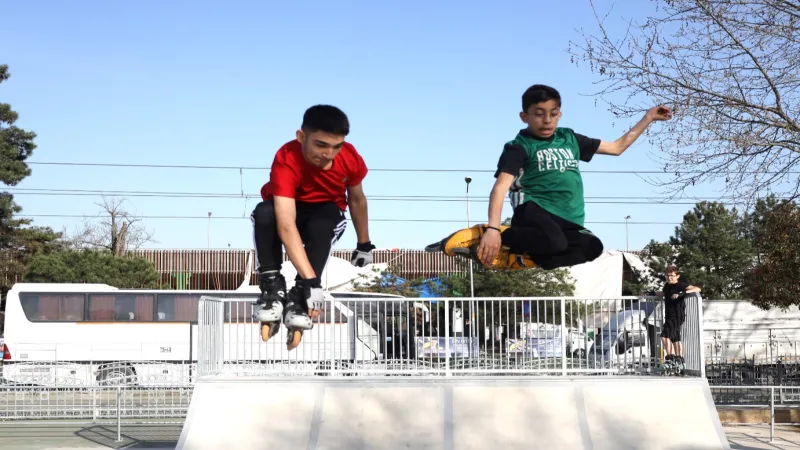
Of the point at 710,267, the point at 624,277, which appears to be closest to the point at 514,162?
the point at 710,267

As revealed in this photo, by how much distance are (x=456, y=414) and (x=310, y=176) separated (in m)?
4.61

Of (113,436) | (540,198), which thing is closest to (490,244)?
(540,198)

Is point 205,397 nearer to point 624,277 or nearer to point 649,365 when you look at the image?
point 649,365

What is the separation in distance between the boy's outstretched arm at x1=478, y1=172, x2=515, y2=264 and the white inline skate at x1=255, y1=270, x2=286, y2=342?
1.35m

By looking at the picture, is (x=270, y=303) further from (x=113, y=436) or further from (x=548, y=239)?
(x=113, y=436)

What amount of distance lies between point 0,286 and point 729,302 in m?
30.7

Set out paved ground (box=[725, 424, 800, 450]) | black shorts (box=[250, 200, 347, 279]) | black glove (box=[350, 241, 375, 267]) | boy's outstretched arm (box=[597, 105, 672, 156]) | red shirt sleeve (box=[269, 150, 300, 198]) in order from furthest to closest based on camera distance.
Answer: paved ground (box=[725, 424, 800, 450]), boy's outstretched arm (box=[597, 105, 672, 156]), black glove (box=[350, 241, 375, 267]), black shorts (box=[250, 200, 347, 279]), red shirt sleeve (box=[269, 150, 300, 198])

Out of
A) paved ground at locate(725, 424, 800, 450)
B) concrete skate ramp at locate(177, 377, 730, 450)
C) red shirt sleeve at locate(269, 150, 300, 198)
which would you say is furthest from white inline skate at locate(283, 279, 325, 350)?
paved ground at locate(725, 424, 800, 450)

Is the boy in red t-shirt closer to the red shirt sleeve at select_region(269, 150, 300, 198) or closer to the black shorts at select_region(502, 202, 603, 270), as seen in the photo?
the red shirt sleeve at select_region(269, 150, 300, 198)

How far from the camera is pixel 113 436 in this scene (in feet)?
54.1

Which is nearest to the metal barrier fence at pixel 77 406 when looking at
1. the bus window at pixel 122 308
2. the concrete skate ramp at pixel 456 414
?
the bus window at pixel 122 308

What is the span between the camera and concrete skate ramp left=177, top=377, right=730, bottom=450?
30.8ft

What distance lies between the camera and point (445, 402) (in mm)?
9719

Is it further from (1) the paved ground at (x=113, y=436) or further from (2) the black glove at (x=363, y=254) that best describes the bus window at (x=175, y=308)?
(2) the black glove at (x=363, y=254)
